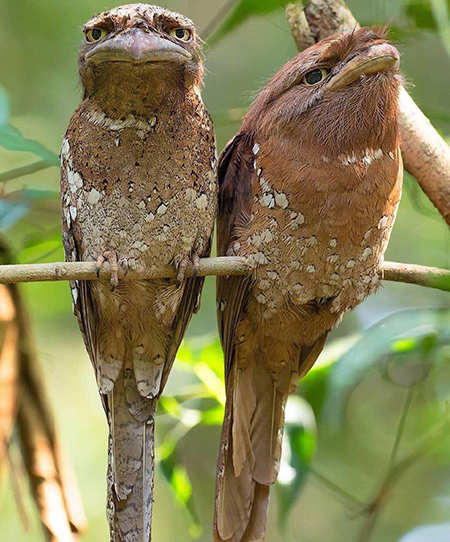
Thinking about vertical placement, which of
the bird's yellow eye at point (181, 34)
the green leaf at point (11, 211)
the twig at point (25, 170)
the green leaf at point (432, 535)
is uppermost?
the twig at point (25, 170)

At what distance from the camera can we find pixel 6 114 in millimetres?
2609

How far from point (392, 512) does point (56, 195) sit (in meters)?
3.15

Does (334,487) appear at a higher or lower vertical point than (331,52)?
lower

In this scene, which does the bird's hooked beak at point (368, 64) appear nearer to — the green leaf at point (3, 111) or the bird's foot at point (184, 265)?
the bird's foot at point (184, 265)

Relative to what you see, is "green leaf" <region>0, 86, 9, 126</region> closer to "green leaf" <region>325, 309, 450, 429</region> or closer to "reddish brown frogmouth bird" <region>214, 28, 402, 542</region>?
"reddish brown frogmouth bird" <region>214, 28, 402, 542</region>

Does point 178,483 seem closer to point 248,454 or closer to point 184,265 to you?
point 248,454

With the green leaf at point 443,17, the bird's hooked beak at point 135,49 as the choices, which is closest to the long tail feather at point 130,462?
the bird's hooked beak at point 135,49

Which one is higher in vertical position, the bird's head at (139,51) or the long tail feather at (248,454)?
the bird's head at (139,51)

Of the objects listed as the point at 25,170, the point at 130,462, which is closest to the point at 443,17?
the point at 25,170

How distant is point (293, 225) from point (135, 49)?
721mm

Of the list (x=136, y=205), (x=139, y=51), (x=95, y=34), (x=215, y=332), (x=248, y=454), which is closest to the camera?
(x=139, y=51)

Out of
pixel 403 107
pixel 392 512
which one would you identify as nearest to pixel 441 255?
pixel 403 107

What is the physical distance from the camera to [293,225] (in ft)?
7.34

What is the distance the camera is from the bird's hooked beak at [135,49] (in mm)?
1901
